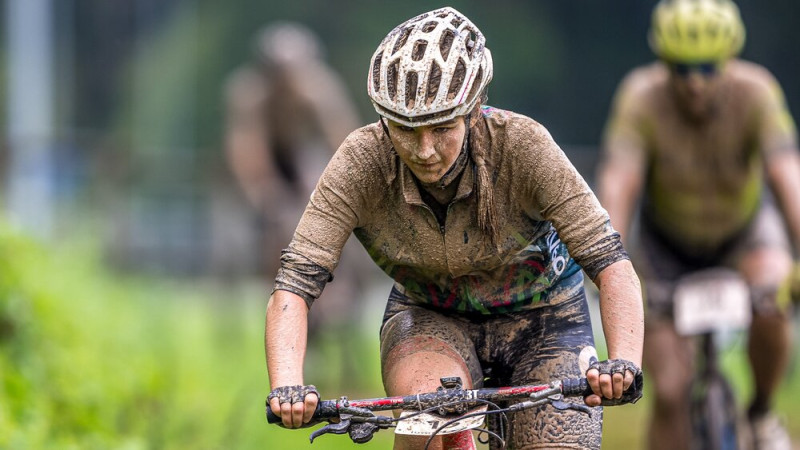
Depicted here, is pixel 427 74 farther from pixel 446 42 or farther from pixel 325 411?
pixel 325 411

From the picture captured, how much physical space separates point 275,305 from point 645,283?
4092 millimetres

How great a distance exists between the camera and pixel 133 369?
9.66m

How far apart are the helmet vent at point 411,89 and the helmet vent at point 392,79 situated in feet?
0.15

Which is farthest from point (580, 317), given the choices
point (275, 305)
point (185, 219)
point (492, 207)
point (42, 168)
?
point (185, 219)

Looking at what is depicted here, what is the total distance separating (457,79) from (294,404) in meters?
1.10

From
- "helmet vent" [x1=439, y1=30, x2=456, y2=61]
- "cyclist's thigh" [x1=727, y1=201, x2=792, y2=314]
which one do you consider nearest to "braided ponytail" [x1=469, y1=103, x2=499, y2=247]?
"helmet vent" [x1=439, y1=30, x2=456, y2=61]

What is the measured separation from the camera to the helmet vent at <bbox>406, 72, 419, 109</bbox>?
459cm

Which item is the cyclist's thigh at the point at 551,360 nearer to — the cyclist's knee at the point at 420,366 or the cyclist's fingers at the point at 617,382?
the cyclist's knee at the point at 420,366

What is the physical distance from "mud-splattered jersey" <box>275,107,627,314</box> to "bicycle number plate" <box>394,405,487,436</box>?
1.78 feet

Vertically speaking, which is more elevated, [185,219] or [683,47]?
[185,219]

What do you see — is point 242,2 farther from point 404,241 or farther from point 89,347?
point 404,241

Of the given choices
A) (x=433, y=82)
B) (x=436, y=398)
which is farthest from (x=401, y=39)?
(x=436, y=398)

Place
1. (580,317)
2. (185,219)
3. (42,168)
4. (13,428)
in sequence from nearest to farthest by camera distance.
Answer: (580,317)
(13,428)
(42,168)
(185,219)

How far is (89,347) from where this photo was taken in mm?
10531
